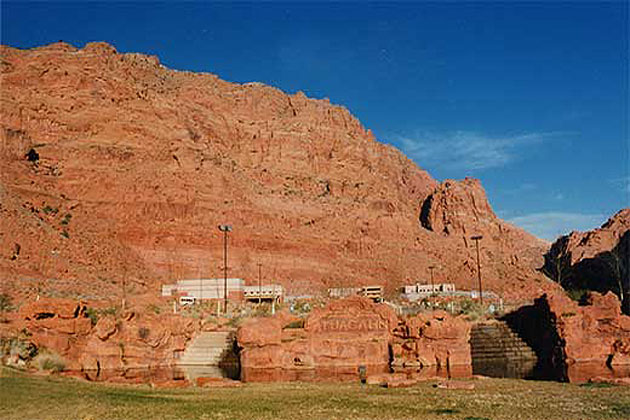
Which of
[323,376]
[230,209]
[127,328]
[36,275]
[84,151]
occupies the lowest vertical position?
[323,376]

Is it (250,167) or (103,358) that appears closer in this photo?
(103,358)

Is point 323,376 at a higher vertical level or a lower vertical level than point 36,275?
lower

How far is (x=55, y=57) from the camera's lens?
9988cm

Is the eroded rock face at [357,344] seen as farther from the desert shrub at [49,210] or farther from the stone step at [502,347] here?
the desert shrub at [49,210]

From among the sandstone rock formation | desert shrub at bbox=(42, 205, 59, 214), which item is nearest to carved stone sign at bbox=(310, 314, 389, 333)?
the sandstone rock formation

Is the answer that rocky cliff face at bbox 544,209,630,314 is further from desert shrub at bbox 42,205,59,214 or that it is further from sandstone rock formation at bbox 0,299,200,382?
desert shrub at bbox 42,205,59,214

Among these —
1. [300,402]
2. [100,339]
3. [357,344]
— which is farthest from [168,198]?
[300,402]

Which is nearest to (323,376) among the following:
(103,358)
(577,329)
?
(103,358)

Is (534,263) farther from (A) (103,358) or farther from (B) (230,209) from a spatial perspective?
(A) (103,358)

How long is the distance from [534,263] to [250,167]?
11001cm

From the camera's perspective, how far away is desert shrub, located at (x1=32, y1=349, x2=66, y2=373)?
23708 mm

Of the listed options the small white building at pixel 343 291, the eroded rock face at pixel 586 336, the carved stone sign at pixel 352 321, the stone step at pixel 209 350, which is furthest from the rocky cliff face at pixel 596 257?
the stone step at pixel 209 350

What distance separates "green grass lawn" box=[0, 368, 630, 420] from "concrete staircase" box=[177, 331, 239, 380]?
11.0 metres

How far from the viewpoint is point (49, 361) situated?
2466cm
